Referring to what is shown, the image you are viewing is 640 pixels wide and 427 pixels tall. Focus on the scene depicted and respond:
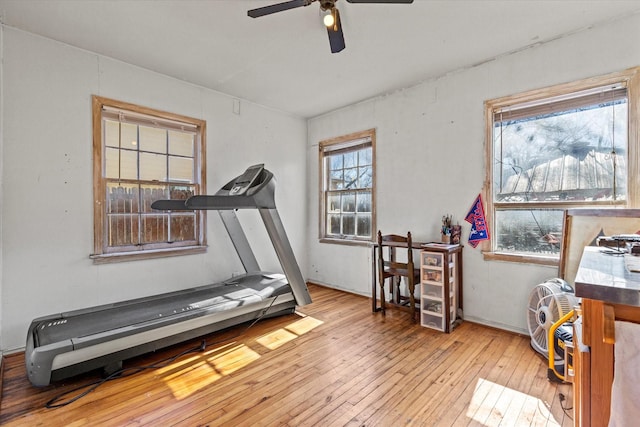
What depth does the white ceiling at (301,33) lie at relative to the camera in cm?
237

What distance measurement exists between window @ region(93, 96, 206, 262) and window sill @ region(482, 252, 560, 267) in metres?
3.44

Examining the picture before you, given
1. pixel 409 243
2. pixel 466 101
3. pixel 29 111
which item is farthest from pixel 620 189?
pixel 29 111

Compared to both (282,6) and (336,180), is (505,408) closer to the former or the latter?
(282,6)

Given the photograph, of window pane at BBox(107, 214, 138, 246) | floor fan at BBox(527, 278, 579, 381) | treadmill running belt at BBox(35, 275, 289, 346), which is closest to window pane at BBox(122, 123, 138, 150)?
window pane at BBox(107, 214, 138, 246)

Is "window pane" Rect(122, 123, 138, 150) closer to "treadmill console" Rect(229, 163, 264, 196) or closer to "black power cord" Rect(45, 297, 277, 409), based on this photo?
"treadmill console" Rect(229, 163, 264, 196)

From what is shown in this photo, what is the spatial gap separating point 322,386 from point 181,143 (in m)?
3.27

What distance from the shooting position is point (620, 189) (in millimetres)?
2504

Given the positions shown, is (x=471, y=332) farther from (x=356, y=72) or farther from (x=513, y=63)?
(x=356, y=72)

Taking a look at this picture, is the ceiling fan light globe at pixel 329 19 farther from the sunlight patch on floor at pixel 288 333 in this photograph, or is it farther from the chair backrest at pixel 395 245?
the sunlight patch on floor at pixel 288 333

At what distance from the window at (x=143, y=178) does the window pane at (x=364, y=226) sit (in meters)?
2.25

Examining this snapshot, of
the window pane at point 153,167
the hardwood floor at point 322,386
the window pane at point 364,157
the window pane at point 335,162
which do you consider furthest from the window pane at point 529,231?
the window pane at point 153,167

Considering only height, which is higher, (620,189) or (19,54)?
(19,54)

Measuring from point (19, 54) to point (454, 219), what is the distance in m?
4.63

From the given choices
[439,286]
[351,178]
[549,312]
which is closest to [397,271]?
[439,286]
